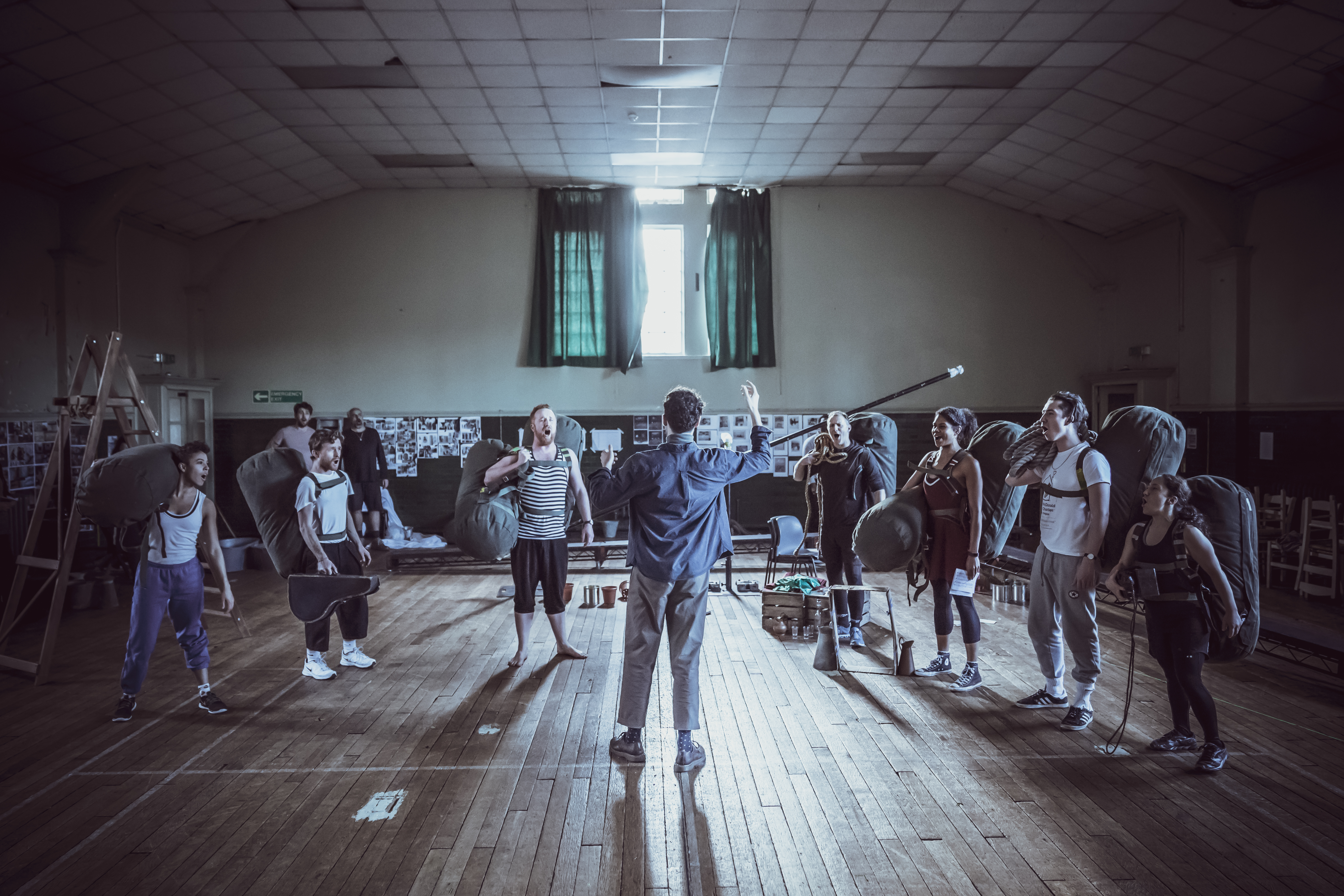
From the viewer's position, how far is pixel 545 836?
9.88 ft

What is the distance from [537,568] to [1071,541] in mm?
2966

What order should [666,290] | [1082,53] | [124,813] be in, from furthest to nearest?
1. [666,290]
2. [1082,53]
3. [124,813]

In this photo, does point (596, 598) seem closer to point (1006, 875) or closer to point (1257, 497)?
point (1006, 875)

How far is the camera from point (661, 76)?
7137 mm

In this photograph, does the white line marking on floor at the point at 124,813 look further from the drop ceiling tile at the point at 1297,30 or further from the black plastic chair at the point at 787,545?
the drop ceiling tile at the point at 1297,30

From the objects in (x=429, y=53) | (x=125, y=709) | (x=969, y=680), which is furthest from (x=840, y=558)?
(x=429, y=53)

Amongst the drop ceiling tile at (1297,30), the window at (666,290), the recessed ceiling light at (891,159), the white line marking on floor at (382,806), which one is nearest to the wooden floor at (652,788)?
the white line marking on floor at (382,806)

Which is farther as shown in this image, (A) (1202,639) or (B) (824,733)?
(B) (824,733)

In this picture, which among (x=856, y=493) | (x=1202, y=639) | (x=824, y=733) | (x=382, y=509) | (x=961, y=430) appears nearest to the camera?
(x=1202, y=639)

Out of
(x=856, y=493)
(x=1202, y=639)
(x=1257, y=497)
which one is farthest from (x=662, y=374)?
(x=1202, y=639)

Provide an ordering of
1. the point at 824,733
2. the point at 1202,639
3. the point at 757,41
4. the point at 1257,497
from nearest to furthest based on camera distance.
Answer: the point at 1202,639 → the point at 824,733 → the point at 757,41 → the point at 1257,497

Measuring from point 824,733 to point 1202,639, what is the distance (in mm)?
1734

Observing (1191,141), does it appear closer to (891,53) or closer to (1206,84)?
(1206,84)

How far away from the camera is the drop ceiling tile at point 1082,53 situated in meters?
6.34
